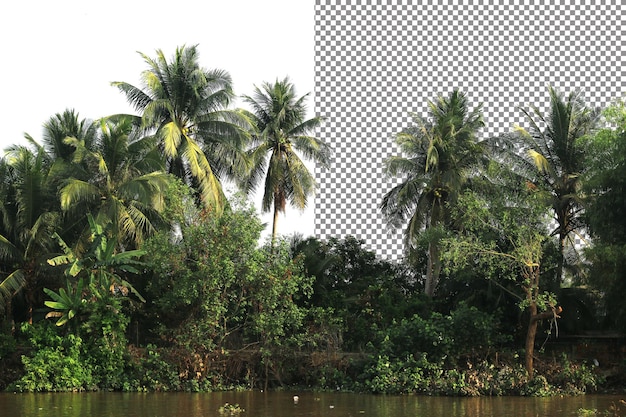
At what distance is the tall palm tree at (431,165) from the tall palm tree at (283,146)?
2.92 meters

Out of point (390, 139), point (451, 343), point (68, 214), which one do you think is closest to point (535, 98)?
point (390, 139)

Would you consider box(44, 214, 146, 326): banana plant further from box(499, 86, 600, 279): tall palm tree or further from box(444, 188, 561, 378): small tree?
box(499, 86, 600, 279): tall palm tree

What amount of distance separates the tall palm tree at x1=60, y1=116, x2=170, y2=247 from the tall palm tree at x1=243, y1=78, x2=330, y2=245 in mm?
5553

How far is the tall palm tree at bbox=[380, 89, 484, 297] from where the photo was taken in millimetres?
26719

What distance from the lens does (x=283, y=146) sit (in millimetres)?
29391

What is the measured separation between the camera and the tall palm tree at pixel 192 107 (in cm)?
2670

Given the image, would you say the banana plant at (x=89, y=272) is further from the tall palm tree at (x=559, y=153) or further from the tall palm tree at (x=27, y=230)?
the tall palm tree at (x=559, y=153)

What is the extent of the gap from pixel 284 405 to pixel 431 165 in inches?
474

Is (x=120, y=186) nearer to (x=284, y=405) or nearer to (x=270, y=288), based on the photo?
(x=270, y=288)

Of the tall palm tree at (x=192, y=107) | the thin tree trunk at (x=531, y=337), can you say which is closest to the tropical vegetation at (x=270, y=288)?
the thin tree trunk at (x=531, y=337)

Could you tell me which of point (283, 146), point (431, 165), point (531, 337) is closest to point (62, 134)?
point (283, 146)

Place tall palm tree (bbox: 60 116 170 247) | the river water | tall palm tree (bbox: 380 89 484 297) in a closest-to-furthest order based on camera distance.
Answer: the river water → tall palm tree (bbox: 60 116 170 247) → tall palm tree (bbox: 380 89 484 297)

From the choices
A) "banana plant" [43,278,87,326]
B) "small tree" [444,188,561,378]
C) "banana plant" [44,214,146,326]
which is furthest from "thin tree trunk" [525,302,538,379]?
"banana plant" [43,278,87,326]

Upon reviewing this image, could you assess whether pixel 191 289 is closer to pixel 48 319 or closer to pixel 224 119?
pixel 48 319
